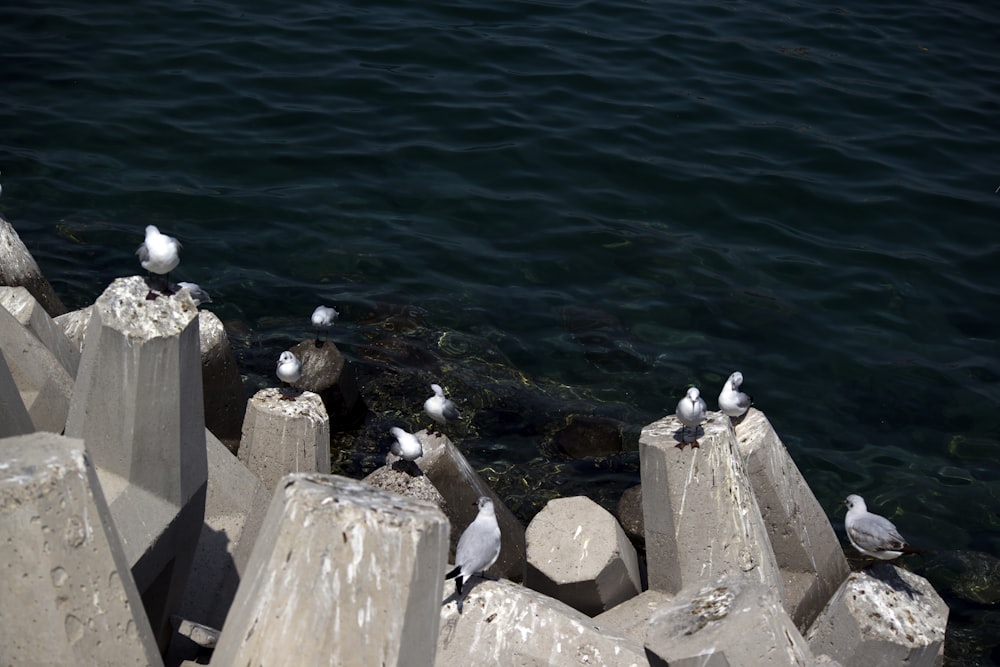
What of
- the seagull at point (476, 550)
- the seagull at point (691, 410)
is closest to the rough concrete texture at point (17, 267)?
the seagull at point (476, 550)

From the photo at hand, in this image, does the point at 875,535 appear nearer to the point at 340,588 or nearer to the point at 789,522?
the point at 789,522

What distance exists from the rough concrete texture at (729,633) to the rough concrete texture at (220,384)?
4.45 metres

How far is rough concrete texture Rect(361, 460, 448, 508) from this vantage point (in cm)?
619

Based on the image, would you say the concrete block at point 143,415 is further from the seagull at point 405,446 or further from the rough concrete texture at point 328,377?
the rough concrete texture at point 328,377

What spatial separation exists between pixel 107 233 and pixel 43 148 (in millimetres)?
2221

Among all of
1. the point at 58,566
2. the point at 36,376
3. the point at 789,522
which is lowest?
the point at 789,522

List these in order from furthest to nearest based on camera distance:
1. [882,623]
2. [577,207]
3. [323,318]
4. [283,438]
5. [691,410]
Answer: [577,207] → [323,318] → [283,438] → [691,410] → [882,623]

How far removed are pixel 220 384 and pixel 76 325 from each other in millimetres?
1043

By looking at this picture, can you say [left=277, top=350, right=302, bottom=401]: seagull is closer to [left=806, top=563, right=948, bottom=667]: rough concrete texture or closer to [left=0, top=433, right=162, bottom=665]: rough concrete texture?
[left=806, top=563, right=948, bottom=667]: rough concrete texture

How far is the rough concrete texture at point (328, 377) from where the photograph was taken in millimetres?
8523

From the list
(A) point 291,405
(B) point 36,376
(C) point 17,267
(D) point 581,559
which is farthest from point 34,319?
(D) point 581,559

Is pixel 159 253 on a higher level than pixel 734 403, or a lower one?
higher

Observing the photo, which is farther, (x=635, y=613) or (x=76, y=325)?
(x=76, y=325)

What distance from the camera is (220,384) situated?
301 inches
